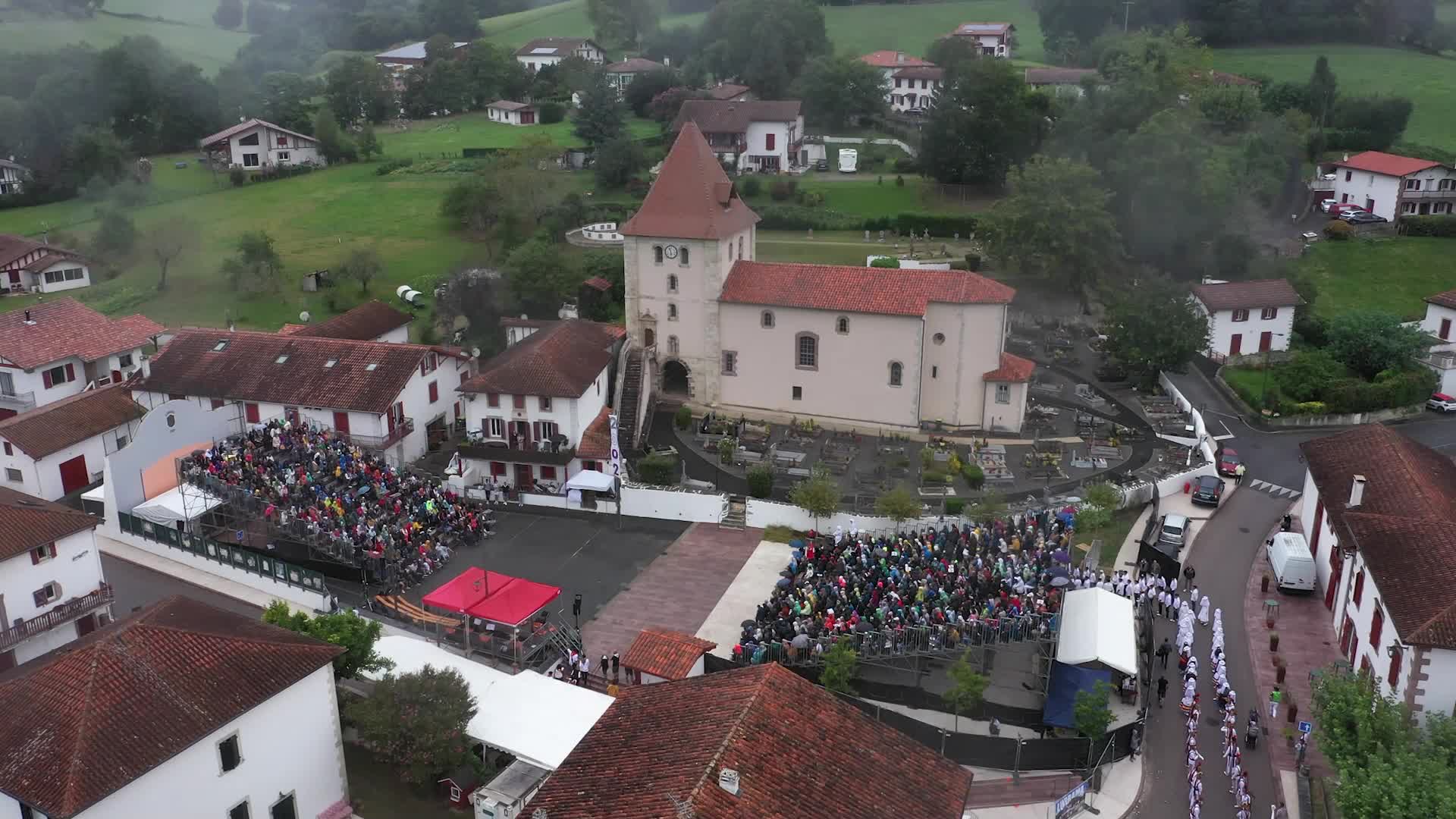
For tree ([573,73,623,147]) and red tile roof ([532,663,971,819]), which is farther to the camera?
tree ([573,73,623,147])

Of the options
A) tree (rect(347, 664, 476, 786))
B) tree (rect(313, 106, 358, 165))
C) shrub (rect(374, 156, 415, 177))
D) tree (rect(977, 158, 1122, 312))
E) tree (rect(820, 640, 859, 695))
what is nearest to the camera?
tree (rect(347, 664, 476, 786))

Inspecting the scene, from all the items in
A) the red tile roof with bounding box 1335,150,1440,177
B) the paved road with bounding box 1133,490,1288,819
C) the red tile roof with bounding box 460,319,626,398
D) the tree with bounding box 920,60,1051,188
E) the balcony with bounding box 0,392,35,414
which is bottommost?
the paved road with bounding box 1133,490,1288,819

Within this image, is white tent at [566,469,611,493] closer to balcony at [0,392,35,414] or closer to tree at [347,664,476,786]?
tree at [347,664,476,786]

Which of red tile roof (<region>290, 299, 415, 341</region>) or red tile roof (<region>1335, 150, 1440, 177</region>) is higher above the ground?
red tile roof (<region>1335, 150, 1440, 177</region>)

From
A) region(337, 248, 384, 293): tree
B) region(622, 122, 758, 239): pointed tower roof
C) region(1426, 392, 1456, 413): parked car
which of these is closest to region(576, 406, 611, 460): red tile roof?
region(622, 122, 758, 239): pointed tower roof

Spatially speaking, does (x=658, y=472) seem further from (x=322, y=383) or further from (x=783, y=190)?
(x=783, y=190)

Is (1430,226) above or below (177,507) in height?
above

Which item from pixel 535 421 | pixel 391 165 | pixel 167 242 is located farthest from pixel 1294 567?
pixel 391 165

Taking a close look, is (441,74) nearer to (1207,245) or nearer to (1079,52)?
(1079,52)
